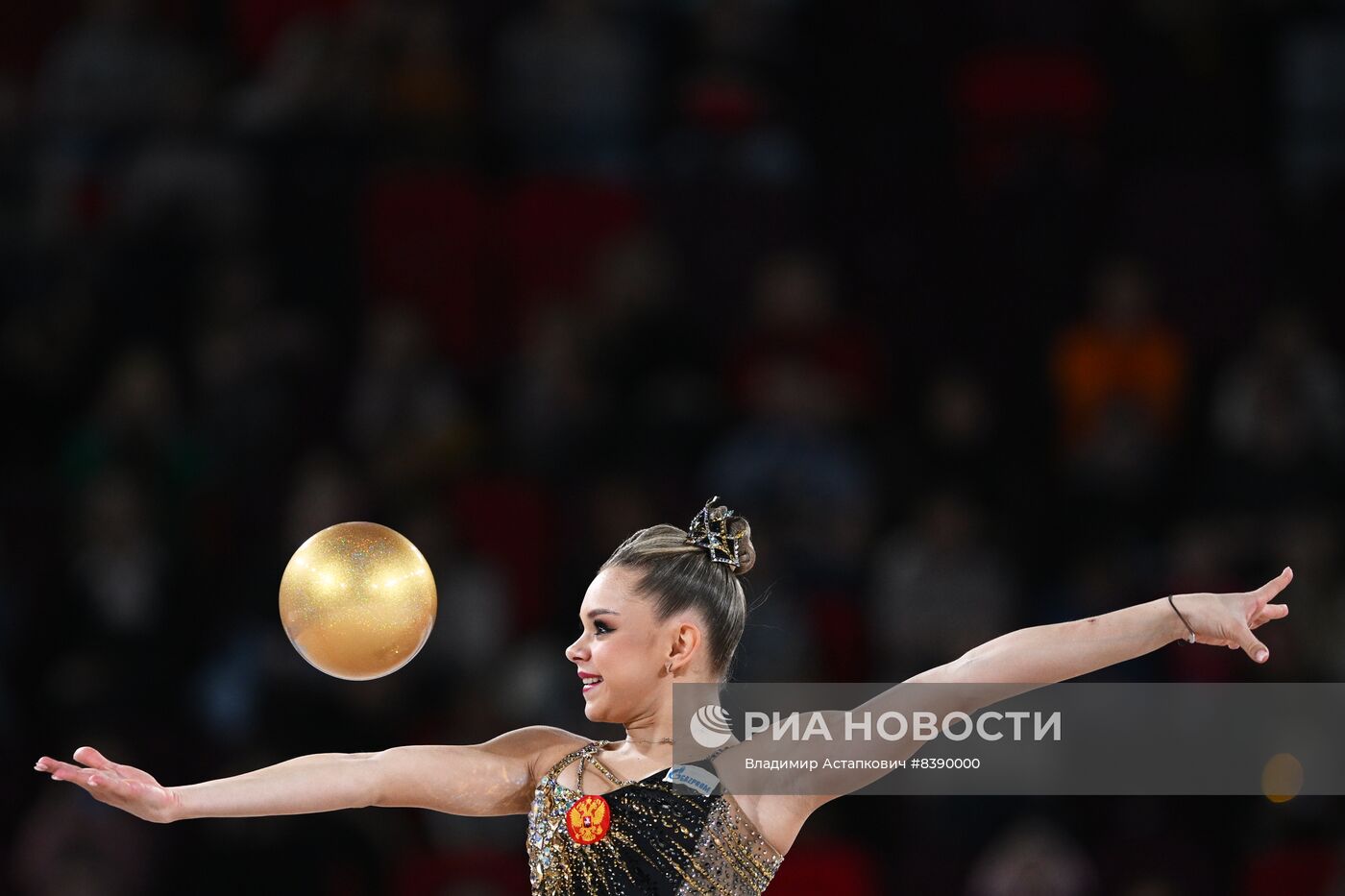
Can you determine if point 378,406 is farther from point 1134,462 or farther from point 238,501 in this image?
point 1134,462

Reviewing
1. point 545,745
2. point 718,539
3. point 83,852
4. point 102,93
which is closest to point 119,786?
point 545,745

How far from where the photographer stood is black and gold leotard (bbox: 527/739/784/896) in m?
3.54

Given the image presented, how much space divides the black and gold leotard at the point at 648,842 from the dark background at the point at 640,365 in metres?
2.83

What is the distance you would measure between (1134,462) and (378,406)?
3.26m

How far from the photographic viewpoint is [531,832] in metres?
3.63

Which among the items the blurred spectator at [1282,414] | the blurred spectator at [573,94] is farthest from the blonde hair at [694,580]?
the blurred spectator at [573,94]

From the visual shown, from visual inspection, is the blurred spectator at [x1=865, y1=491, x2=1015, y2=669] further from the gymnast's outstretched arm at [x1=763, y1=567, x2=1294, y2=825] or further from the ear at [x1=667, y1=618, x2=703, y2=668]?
the gymnast's outstretched arm at [x1=763, y1=567, x2=1294, y2=825]

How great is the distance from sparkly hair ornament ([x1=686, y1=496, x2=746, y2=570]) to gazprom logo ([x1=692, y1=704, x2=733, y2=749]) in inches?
11.6

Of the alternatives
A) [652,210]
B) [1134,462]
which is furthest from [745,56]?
[1134,462]

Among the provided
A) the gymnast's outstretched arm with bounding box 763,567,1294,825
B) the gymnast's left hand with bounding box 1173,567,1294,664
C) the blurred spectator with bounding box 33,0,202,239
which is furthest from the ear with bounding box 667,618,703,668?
the blurred spectator with bounding box 33,0,202,239

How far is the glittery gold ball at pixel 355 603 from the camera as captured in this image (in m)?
3.59

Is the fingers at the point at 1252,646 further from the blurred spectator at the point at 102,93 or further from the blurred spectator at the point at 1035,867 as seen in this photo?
the blurred spectator at the point at 102,93

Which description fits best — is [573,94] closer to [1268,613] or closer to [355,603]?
[355,603]

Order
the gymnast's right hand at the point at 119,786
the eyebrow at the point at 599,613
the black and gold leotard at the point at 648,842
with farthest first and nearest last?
the eyebrow at the point at 599,613
the black and gold leotard at the point at 648,842
the gymnast's right hand at the point at 119,786
